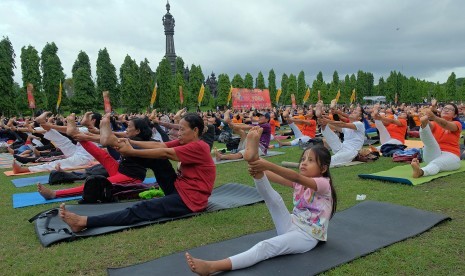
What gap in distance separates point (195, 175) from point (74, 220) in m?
1.70

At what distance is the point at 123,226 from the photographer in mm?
5078

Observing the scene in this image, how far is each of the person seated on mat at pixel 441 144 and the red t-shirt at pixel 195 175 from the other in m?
4.41

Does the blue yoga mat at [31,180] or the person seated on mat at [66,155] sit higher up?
the person seated on mat at [66,155]

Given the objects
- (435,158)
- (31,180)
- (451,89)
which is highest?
(451,89)

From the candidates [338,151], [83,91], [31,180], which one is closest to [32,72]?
[83,91]

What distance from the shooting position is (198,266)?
315cm

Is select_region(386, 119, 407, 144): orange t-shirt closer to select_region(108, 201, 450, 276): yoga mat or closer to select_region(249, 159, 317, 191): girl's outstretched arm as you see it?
select_region(108, 201, 450, 276): yoga mat

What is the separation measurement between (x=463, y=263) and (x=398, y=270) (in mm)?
703

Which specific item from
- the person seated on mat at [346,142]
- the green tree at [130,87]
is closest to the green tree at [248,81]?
the green tree at [130,87]

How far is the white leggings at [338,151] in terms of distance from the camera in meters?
9.93

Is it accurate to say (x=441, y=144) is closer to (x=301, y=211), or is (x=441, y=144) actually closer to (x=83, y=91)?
(x=301, y=211)

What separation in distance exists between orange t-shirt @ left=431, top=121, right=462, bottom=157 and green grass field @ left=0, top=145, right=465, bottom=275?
1217 mm

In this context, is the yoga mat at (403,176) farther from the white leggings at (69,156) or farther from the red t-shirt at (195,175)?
the white leggings at (69,156)

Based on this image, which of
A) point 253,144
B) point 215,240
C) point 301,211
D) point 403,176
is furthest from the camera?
point 403,176
